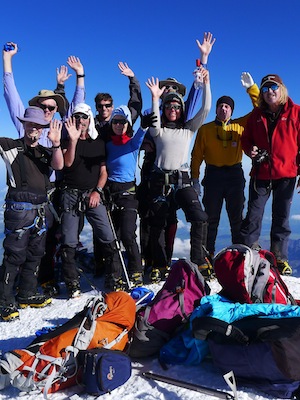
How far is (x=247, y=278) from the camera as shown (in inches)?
187

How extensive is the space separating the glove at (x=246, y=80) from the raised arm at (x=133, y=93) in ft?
10.6

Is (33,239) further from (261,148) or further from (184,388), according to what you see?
(261,148)

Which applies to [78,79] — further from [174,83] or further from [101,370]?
[101,370]

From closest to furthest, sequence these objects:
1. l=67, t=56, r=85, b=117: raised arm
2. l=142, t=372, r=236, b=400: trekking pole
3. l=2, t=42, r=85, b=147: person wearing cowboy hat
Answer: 1. l=142, t=372, r=236, b=400: trekking pole
2. l=2, t=42, r=85, b=147: person wearing cowboy hat
3. l=67, t=56, r=85, b=117: raised arm

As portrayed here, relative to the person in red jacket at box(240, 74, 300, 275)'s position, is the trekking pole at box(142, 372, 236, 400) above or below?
below

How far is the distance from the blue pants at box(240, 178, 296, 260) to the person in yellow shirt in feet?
2.08

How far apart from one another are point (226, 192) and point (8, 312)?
17.6ft

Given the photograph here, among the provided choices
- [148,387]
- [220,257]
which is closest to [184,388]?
[148,387]

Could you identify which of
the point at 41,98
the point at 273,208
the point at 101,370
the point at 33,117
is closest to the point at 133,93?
the point at 41,98

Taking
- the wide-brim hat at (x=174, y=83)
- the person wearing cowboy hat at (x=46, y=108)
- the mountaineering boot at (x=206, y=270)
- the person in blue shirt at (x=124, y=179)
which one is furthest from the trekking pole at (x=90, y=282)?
the wide-brim hat at (x=174, y=83)

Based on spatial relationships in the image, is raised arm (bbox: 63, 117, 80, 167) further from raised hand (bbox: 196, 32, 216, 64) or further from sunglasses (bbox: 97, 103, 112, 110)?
raised hand (bbox: 196, 32, 216, 64)

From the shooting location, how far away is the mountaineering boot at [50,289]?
295 inches

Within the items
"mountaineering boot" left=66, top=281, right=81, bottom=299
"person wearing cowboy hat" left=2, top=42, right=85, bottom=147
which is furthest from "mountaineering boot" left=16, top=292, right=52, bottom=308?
"person wearing cowboy hat" left=2, top=42, right=85, bottom=147

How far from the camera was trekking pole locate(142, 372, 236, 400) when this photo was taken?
384cm
